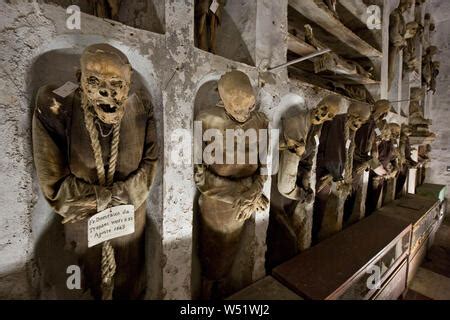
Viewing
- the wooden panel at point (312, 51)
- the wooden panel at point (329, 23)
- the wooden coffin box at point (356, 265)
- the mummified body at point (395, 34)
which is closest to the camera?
the wooden coffin box at point (356, 265)

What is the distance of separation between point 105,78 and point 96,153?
0.44 metres

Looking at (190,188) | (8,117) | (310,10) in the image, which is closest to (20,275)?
(8,117)

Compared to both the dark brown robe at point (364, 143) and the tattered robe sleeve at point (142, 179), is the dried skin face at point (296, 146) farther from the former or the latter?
the dark brown robe at point (364, 143)

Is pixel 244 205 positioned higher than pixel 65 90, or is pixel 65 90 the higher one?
pixel 65 90

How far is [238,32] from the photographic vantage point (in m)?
2.29

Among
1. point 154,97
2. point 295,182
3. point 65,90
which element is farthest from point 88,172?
point 295,182

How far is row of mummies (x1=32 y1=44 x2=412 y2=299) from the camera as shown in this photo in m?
1.18

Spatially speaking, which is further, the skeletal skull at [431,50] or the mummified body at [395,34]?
the skeletal skull at [431,50]

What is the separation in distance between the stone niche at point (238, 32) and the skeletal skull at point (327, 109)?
0.95 meters

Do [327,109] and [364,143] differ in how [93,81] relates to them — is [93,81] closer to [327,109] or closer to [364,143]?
[327,109]

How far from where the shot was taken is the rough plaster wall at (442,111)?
7715 millimetres

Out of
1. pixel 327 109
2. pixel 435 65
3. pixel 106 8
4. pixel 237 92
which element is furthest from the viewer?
pixel 435 65

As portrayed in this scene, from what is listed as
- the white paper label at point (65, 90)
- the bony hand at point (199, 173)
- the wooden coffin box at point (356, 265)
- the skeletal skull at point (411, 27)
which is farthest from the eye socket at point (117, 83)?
the skeletal skull at point (411, 27)

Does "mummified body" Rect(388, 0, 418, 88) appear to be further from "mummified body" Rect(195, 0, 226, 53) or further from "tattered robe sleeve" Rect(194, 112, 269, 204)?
"tattered robe sleeve" Rect(194, 112, 269, 204)
